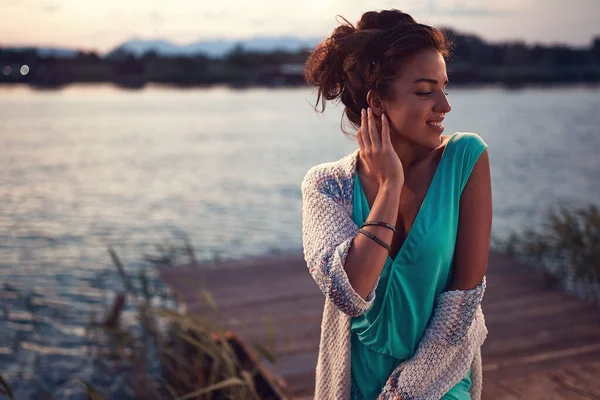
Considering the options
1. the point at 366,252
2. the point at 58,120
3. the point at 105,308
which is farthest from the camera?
the point at 58,120

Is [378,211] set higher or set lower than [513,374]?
higher

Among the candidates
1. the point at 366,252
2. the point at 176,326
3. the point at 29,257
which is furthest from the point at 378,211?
the point at 29,257

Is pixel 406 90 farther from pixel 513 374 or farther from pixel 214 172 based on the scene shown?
pixel 214 172

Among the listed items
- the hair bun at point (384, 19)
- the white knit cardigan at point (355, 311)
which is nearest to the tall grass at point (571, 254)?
the white knit cardigan at point (355, 311)

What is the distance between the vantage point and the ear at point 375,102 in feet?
6.02

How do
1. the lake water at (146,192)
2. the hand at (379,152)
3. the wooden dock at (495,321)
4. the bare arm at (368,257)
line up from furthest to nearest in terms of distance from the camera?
the lake water at (146,192), the wooden dock at (495,321), the hand at (379,152), the bare arm at (368,257)

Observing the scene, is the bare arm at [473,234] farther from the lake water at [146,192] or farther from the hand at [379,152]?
the lake water at [146,192]

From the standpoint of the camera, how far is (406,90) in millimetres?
1761

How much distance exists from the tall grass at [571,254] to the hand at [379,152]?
3.63 m

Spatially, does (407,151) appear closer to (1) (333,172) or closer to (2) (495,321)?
(1) (333,172)

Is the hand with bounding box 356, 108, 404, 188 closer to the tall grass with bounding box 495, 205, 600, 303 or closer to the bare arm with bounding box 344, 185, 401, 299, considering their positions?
the bare arm with bounding box 344, 185, 401, 299

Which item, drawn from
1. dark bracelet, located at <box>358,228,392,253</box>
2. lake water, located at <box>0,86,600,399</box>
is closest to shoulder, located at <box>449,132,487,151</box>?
dark bracelet, located at <box>358,228,392,253</box>

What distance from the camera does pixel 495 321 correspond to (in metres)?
4.25

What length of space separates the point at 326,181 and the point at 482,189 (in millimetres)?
415
